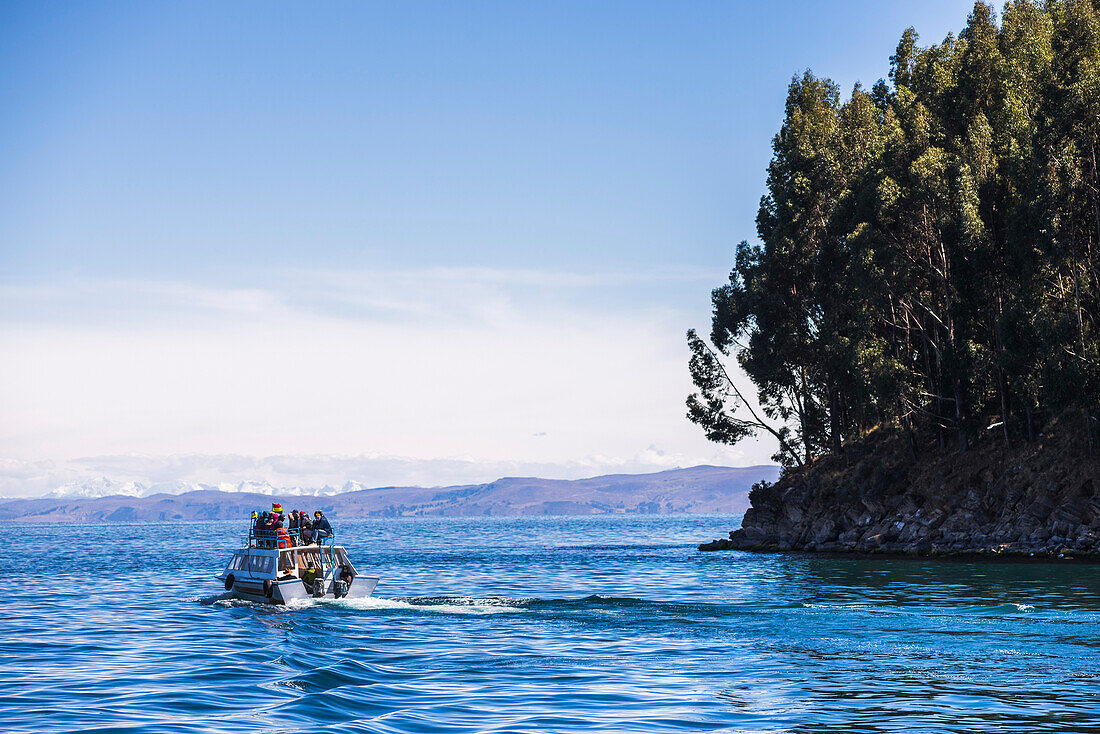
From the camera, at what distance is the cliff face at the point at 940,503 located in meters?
56.2

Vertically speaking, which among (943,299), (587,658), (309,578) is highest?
(943,299)

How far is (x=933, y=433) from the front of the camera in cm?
7281

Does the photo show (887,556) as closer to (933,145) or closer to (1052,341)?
(1052,341)

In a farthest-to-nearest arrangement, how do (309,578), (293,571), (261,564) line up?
(261,564)
(293,571)
(309,578)

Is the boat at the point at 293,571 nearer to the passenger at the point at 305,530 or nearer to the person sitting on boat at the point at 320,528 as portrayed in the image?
the passenger at the point at 305,530

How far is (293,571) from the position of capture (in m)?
42.9

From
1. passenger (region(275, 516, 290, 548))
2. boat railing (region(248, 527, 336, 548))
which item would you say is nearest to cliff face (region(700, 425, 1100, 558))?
boat railing (region(248, 527, 336, 548))

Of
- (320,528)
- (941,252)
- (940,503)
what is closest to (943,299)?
(941,252)

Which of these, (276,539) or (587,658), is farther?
(276,539)

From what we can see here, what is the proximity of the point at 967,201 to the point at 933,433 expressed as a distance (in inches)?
843

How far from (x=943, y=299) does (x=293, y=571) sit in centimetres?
4701

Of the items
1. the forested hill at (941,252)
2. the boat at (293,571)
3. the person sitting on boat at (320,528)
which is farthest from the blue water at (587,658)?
the forested hill at (941,252)

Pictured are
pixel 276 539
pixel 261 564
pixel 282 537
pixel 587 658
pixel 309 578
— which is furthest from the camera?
pixel 261 564

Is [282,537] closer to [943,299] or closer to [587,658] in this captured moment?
[587,658]
